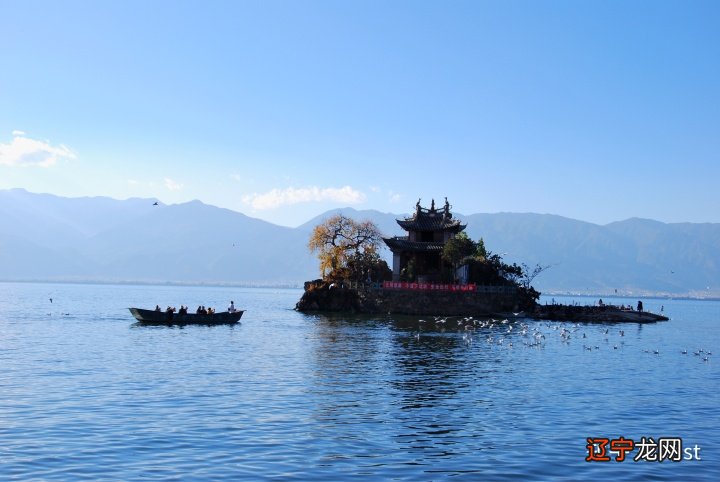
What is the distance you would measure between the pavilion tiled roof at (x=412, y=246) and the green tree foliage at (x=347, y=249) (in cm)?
316

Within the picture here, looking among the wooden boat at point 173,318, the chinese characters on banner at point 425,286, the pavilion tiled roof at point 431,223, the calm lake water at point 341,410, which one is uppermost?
the pavilion tiled roof at point 431,223

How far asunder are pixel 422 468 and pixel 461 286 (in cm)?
7597

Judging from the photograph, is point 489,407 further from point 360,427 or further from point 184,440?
point 184,440

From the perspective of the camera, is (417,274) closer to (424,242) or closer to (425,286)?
(424,242)

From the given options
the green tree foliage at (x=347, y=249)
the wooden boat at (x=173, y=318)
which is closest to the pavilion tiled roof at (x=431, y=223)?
the green tree foliage at (x=347, y=249)

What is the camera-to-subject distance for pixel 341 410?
28.0 metres

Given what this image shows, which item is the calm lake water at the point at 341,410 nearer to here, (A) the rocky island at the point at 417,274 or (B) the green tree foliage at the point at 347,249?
(A) the rocky island at the point at 417,274

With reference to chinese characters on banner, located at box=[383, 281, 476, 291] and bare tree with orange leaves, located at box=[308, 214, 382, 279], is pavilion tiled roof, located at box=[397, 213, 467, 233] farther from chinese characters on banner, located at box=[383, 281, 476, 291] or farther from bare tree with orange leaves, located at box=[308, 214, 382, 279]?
chinese characters on banner, located at box=[383, 281, 476, 291]

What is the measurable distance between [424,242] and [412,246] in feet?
9.81

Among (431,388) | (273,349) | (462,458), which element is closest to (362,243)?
(273,349)

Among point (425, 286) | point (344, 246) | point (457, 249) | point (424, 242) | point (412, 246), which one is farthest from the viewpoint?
point (424, 242)

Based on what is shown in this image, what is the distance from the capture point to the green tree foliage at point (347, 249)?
104 metres

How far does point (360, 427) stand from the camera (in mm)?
25031

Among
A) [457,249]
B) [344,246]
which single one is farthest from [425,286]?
[344,246]
